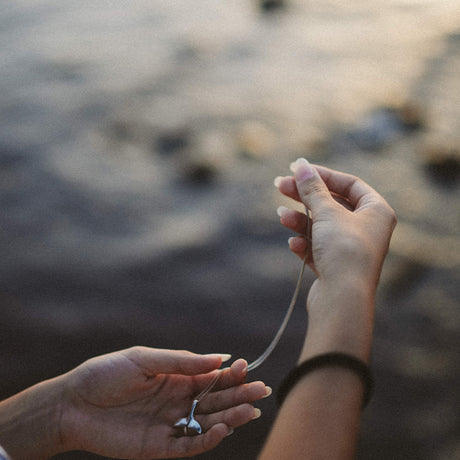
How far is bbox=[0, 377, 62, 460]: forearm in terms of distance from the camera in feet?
2.81

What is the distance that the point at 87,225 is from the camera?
51.3 inches

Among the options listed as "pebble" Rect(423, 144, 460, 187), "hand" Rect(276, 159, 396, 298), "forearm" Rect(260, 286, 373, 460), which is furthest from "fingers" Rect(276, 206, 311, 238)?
"pebble" Rect(423, 144, 460, 187)

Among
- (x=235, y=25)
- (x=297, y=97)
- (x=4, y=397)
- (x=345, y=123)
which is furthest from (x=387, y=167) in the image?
(x=4, y=397)

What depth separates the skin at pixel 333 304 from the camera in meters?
0.61

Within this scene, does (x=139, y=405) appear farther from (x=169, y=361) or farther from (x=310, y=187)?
(x=310, y=187)

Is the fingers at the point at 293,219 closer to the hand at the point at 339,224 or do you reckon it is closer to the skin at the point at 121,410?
the hand at the point at 339,224

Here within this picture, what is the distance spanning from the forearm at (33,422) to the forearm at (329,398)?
18.2 inches

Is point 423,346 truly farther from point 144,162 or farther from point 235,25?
point 235,25

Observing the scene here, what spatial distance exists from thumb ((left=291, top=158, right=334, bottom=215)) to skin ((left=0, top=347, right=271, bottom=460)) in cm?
35

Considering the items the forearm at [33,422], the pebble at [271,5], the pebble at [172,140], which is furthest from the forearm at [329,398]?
the pebble at [271,5]

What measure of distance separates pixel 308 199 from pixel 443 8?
61.1 inches

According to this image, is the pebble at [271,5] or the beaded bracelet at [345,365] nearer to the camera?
the beaded bracelet at [345,365]

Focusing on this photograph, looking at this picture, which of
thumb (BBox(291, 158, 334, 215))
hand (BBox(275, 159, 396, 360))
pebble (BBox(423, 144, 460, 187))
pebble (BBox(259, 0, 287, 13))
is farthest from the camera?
pebble (BBox(259, 0, 287, 13))

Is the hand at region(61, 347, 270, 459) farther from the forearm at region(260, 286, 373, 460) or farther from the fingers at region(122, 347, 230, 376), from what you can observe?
the forearm at region(260, 286, 373, 460)
